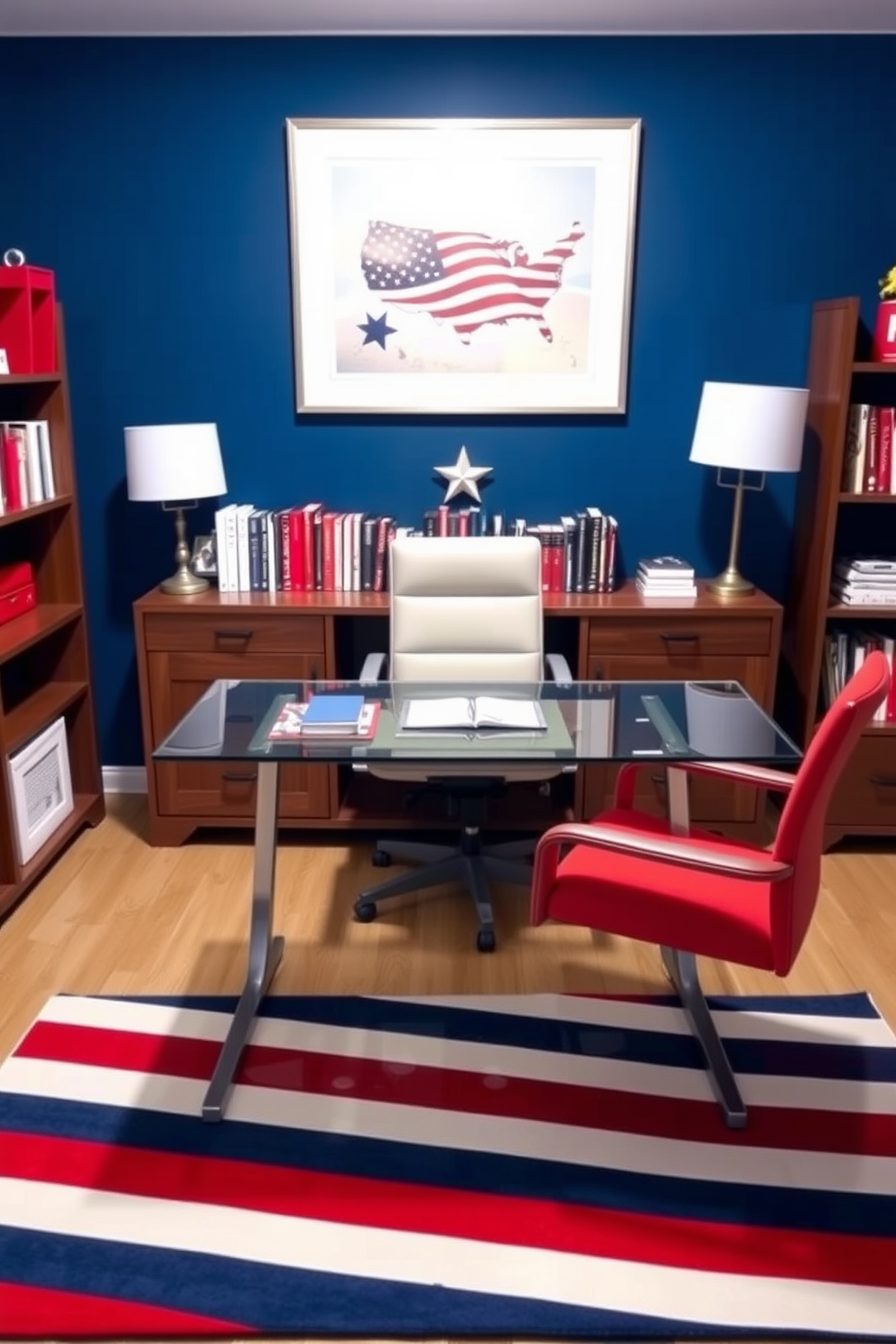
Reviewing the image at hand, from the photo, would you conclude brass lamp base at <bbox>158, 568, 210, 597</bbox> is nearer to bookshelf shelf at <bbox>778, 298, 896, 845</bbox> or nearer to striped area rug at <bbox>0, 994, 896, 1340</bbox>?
striped area rug at <bbox>0, 994, 896, 1340</bbox>

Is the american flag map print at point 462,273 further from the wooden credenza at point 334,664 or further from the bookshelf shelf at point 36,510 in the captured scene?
the bookshelf shelf at point 36,510

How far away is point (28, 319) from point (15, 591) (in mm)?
793

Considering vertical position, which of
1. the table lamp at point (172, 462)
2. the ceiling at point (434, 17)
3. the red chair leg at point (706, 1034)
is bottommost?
the red chair leg at point (706, 1034)

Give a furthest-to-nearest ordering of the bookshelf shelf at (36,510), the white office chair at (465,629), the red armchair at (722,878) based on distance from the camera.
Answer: the white office chair at (465,629), the bookshelf shelf at (36,510), the red armchair at (722,878)

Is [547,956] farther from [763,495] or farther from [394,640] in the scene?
[763,495]

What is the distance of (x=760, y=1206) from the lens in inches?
74.7

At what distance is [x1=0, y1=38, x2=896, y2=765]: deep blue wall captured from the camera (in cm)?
312

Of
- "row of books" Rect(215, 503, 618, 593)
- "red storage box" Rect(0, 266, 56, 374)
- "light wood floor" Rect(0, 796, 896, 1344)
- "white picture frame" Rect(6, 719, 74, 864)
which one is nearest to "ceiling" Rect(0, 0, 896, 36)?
"red storage box" Rect(0, 266, 56, 374)

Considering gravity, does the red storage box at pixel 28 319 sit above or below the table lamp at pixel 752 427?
above

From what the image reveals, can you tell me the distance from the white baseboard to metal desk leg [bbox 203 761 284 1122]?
146cm

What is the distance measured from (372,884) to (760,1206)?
4.82ft

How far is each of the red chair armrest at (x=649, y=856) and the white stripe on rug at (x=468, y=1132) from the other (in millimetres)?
453

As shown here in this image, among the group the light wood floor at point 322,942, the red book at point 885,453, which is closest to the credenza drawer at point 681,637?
the red book at point 885,453

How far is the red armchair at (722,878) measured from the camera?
1.76 meters
